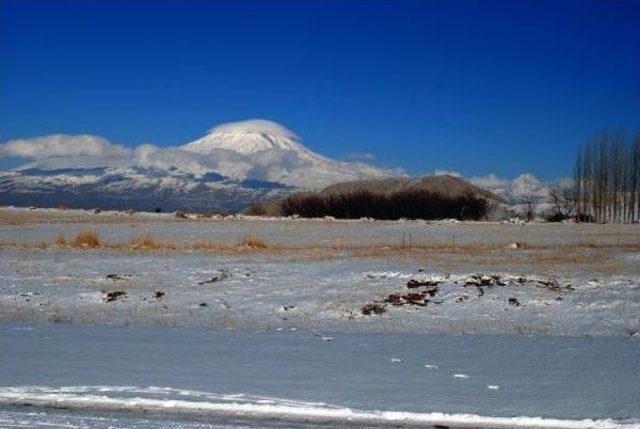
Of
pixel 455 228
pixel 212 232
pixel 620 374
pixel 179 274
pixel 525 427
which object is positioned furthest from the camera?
pixel 455 228

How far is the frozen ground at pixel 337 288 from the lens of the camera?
13258 millimetres

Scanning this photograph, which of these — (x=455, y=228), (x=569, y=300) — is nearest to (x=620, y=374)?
(x=569, y=300)

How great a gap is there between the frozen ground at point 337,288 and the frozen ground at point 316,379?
2.36 m

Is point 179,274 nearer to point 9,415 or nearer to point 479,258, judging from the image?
point 479,258

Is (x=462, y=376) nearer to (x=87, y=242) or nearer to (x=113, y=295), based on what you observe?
(x=113, y=295)

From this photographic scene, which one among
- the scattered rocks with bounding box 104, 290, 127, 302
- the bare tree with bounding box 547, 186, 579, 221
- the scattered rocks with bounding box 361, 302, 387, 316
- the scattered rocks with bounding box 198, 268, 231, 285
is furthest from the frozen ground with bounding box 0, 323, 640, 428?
the bare tree with bounding box 547, 186, 579, 221

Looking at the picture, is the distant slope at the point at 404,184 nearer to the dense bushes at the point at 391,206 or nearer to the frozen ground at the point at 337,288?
the dense bushes at the point at 391,206

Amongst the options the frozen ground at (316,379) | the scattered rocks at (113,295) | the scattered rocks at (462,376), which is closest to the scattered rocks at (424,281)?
the frozen ground at (316,379)

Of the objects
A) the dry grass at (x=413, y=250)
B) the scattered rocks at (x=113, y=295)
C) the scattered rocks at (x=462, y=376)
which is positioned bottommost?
the scattered rocks at (x=462, y=376)

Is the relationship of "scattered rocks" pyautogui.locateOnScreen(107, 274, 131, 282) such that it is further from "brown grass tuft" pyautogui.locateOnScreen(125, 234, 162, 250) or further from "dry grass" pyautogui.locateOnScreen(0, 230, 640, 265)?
"brown grass tuft" pyautogui.locateOnScreen(125, 234, 162, 250)

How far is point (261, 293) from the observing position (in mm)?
15805

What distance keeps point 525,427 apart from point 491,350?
3115 millimetres

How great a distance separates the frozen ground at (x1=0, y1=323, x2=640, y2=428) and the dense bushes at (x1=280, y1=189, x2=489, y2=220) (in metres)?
58.4

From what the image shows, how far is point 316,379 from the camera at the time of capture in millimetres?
Answer: 8047
